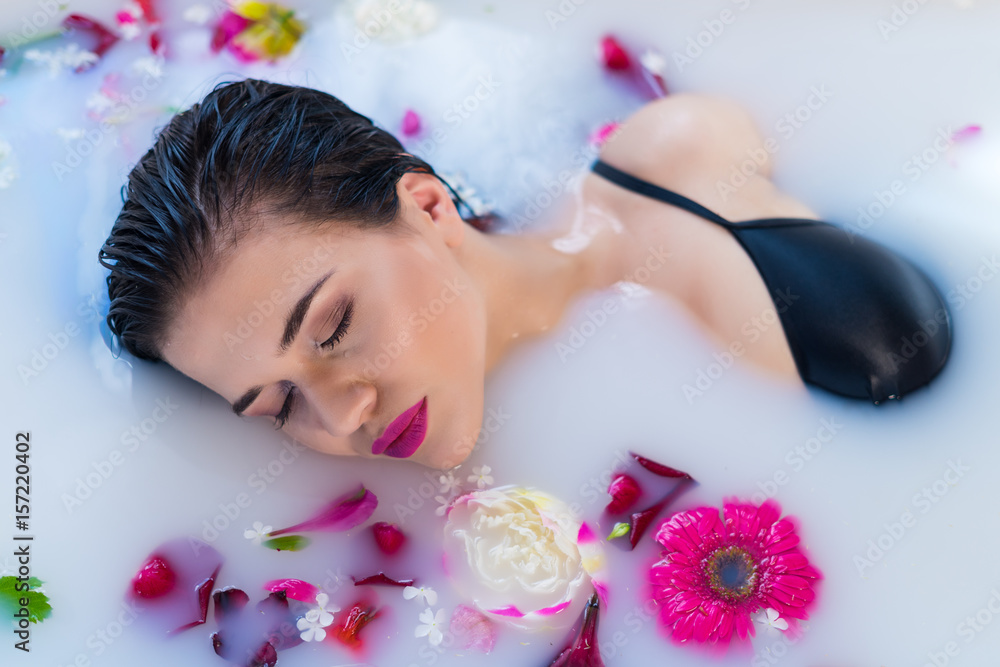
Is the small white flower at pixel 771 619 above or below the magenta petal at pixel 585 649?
above

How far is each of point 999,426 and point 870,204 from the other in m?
0.49

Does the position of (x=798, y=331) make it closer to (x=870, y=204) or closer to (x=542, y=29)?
(x=870, y=204)

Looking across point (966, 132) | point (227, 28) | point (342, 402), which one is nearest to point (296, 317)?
point (342, 402)

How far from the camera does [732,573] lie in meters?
1.19

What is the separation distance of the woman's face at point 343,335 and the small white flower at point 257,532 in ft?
1.01

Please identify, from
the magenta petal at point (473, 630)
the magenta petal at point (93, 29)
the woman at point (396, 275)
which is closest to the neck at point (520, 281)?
the woman at point (396, 275)

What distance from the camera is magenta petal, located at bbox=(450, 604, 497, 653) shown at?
1.25m

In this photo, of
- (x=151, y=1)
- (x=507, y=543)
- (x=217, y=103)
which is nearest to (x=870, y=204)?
(x=507, y=543)

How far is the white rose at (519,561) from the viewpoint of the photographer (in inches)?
47.4

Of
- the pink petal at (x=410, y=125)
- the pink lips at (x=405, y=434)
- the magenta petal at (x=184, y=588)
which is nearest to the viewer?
the pink lips at (x=405, y=434)
